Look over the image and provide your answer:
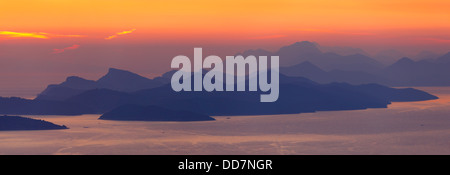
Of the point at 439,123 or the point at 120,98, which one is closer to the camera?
the point at 439,123

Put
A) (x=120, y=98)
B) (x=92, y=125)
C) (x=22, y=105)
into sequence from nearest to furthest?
1. (x=92, y=125)
2. (x=22, y=105)
3. (x=120, y=98)

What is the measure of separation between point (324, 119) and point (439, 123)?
1654 centimetres

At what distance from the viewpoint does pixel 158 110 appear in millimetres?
98750

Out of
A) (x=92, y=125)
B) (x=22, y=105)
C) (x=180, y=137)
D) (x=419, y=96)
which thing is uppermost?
(x=419, y=96)

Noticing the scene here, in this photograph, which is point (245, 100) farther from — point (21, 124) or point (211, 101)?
point (21, 124)

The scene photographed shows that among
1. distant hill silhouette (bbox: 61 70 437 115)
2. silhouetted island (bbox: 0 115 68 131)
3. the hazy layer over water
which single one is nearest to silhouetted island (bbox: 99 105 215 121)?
the hazy layer over water

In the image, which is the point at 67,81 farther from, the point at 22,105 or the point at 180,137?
the point at 180,137

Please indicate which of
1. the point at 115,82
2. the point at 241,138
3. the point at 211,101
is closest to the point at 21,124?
the point at 241,138

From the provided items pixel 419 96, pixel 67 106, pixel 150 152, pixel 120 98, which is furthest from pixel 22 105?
pixel 419 96

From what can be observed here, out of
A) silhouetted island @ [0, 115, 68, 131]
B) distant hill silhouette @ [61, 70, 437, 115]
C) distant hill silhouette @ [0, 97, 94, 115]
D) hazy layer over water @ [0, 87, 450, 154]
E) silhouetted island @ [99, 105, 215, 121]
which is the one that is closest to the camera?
hazy layer over water @ [0, 87, 450, 154]

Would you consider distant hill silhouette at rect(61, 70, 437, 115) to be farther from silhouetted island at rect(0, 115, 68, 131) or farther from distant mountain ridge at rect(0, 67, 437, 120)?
silhouetted island at rect(0, 115, 68, 131)

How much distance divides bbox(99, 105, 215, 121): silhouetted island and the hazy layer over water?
17.3ft

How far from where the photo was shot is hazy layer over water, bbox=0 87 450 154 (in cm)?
5597

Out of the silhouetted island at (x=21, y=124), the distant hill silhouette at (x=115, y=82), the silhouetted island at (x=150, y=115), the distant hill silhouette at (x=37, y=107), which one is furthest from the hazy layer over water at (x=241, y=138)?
the distant hill silhouette at (x=115, y=82)
